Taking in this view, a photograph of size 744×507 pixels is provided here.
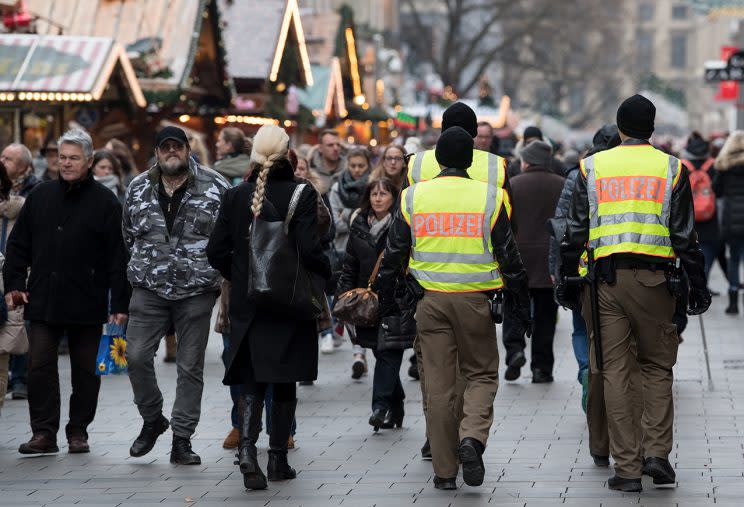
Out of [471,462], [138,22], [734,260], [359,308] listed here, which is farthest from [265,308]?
[138,22]

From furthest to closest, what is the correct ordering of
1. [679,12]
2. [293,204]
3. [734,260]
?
[679,12], [734,260], [293,204]

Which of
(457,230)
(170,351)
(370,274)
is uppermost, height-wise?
(457,230)

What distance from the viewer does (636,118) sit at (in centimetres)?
785

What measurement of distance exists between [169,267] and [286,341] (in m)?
0.96

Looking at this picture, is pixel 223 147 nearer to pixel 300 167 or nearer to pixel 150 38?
pixel 300 167

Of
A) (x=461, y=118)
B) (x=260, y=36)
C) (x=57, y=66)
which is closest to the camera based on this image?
(x=461, y=118)

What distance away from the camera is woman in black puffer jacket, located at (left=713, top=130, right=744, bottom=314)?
640 inches

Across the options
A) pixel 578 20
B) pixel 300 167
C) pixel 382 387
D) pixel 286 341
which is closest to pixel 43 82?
pixel 300 167

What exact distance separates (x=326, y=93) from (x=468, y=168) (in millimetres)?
22507

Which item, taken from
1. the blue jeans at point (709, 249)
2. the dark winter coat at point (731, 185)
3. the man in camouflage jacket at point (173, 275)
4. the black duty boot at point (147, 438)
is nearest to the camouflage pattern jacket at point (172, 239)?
the man in camouflage jacket at point (173, 275)

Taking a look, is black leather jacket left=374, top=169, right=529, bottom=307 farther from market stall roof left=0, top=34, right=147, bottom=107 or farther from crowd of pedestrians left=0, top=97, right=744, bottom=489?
market stall roof left=0, top=34, right=147, bottom=107

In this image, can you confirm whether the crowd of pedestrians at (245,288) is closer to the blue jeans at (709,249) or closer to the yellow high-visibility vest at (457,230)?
the yellow high-visibility vest at (457,230)

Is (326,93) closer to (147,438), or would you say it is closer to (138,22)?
(138,22)

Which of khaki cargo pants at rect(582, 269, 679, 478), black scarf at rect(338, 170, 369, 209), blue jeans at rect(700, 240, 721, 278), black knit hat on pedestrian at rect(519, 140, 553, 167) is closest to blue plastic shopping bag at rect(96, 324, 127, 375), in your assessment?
khaki cargo pants at rect(582, 269, 679, 478)
